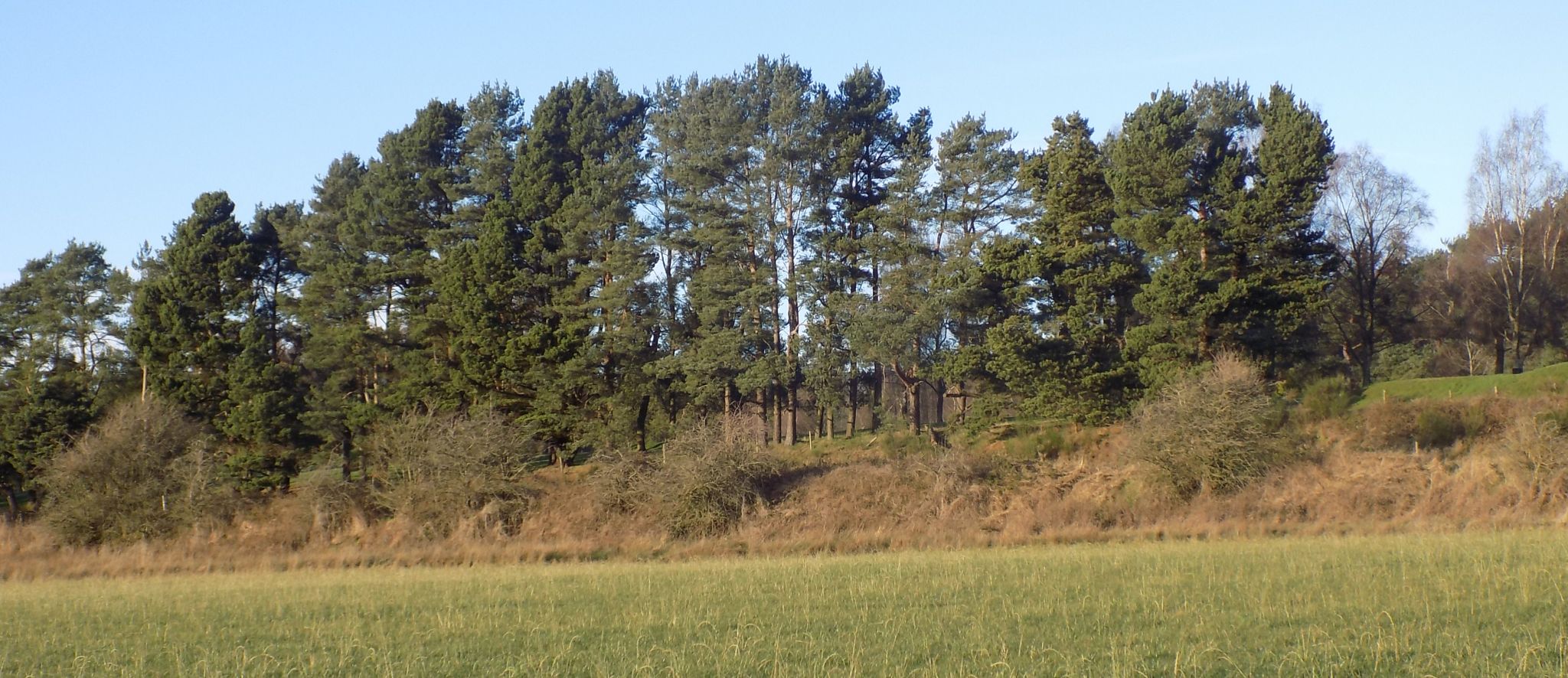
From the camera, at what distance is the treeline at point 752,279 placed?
4138 centimetres

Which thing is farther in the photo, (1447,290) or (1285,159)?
(1447,290)

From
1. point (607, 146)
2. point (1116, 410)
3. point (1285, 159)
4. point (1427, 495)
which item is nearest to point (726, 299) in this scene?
point (607, 146)

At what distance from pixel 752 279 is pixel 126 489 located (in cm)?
2320

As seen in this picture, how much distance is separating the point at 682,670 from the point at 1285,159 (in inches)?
1474

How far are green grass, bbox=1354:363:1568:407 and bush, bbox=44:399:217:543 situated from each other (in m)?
40.0

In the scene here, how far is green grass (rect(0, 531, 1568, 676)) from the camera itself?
33.6 ft

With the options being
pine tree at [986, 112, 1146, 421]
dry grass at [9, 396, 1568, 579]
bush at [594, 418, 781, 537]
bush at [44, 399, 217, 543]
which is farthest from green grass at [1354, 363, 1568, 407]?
bush at [44, 399, 217, 543]

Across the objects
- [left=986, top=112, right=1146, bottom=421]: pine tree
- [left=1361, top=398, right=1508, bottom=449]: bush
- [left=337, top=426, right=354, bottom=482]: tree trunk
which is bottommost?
[left=337, top=426, right=354, bottom=482]: tree trunk

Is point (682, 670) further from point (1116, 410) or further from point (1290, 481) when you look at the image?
point (1116, 410)

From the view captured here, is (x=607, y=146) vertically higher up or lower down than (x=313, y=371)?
higher up

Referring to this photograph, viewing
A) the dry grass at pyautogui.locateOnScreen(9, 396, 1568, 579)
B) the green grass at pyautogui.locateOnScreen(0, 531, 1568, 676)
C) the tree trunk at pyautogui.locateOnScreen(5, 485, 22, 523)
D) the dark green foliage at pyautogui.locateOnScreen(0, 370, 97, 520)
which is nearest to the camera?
the green grass at pyautogui.locateOnScreen(0, 531, 1568, 676)

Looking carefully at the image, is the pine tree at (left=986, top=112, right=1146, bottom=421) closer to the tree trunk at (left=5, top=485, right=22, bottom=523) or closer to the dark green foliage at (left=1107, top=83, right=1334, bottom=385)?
the dark green foliage at (left=1107, top=83, right=1334, bottom=385)

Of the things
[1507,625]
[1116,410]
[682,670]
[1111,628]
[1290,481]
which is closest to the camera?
[682,670]

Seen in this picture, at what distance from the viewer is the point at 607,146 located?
50781mm
